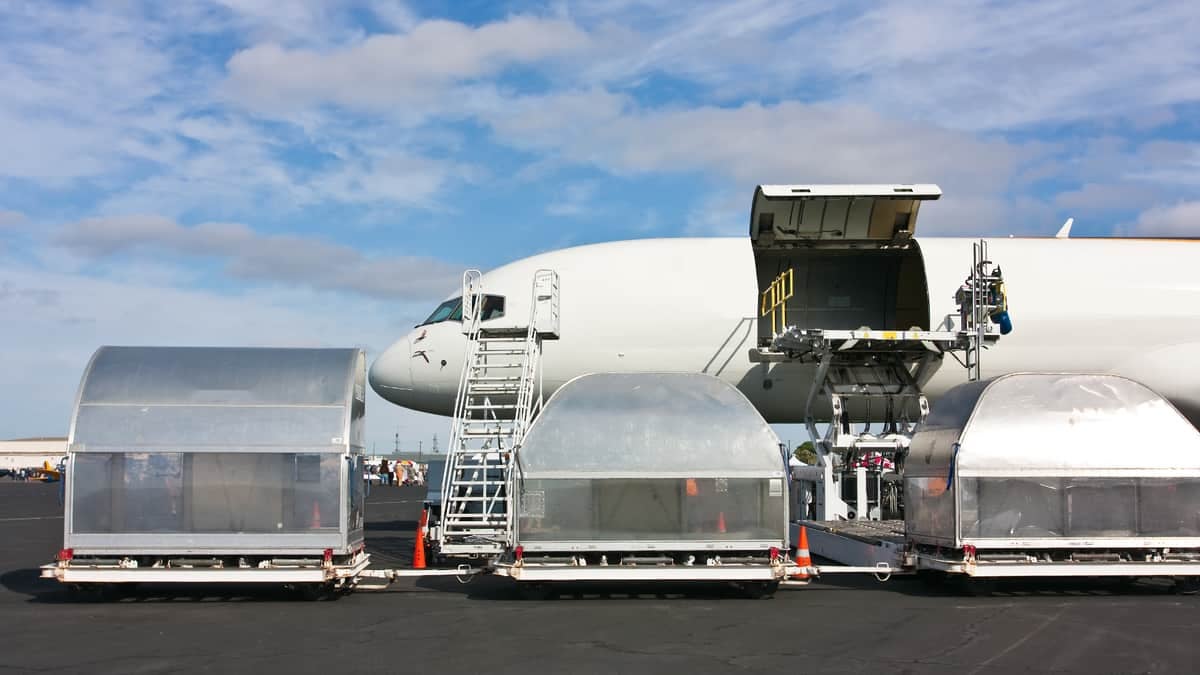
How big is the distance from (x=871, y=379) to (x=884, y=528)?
361 cm

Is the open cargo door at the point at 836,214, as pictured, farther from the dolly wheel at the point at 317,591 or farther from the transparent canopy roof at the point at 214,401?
the dolly wheel at the point at 317,591

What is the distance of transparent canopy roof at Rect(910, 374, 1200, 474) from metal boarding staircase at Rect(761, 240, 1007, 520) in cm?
411

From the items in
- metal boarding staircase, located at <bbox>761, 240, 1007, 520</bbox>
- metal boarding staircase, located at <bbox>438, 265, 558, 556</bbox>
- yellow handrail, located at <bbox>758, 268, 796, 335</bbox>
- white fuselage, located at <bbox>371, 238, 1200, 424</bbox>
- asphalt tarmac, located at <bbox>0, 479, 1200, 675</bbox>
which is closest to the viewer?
asphalt tarmac, located at <bbox>0, 479, 1200, 675</bbox>

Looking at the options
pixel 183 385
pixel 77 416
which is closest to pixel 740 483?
pixel 183 385

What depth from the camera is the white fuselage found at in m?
20.0

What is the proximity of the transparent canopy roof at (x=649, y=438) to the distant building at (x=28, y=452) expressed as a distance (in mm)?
128553

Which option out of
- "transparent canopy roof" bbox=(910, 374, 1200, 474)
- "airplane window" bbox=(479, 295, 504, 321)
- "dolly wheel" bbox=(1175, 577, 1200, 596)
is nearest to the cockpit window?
"airplane window" bbox=(479, 295, 504, 321)

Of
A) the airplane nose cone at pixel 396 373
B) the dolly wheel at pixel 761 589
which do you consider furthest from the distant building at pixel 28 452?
the dolly wheel at pixel 761 589

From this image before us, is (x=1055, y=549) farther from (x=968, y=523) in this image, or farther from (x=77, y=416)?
(x=77, y=416)

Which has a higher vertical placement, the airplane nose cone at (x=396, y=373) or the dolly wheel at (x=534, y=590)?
the airplane nose cone at (x=396, y=373)

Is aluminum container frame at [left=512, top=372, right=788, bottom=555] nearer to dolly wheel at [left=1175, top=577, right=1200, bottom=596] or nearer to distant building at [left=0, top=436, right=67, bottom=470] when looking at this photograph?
dolly wheel at [left=1175, top=577, right=1200, bottom=596]

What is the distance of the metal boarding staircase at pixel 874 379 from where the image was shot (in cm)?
1872

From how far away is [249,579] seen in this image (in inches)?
512

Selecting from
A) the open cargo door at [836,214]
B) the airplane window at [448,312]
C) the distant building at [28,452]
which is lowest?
the distant building at [28,452]
